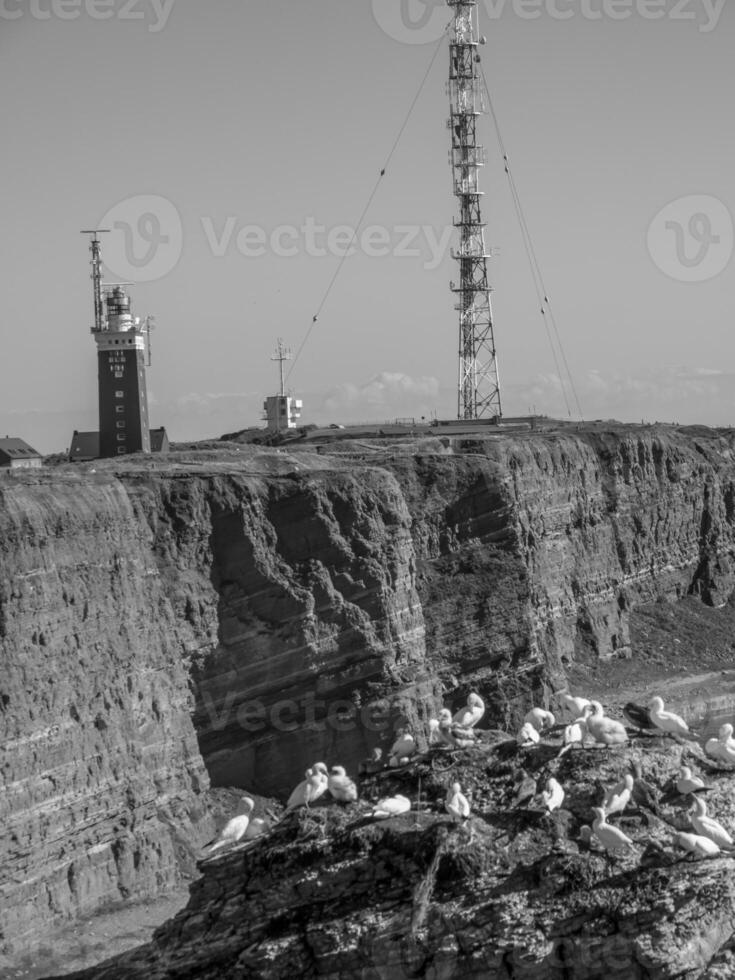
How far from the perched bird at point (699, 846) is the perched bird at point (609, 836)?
1141 mm

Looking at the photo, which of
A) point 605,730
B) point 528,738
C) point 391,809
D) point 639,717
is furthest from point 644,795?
point 639,717

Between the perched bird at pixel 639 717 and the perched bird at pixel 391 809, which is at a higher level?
the perched bird at pixel 639 717

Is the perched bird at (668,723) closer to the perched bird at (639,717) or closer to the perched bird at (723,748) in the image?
the perched bird at (723,748)

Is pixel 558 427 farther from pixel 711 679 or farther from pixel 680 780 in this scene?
pixel 680 780

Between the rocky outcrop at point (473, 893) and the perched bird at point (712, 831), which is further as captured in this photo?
the perched bird at point (712, 831)

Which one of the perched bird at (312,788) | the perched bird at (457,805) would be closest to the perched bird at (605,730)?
the perched bird at (457,805)

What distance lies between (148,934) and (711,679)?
50.0m

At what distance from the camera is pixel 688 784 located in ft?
128

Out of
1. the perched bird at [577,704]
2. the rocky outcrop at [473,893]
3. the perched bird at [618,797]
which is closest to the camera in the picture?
the rocky outcrop at [473,893]

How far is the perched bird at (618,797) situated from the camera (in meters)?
37.9

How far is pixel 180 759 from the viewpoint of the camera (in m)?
61.0

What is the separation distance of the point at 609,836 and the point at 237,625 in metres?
30.2

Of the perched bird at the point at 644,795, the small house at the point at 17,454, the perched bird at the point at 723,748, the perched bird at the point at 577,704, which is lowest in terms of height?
the perched bird at the point at 644,795

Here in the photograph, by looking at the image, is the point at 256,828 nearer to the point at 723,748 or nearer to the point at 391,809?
the point at 391,809
